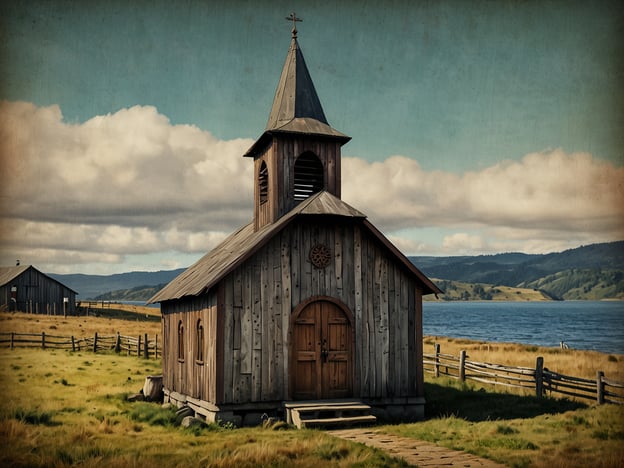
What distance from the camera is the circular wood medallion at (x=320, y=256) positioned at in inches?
706

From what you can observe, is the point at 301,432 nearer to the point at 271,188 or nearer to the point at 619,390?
the point at 271,188

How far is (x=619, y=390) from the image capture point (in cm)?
2080

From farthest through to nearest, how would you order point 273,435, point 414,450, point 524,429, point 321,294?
point 321,294 → point 524,429 → point 273,435 → point 414,450

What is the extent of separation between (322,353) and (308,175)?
548cm

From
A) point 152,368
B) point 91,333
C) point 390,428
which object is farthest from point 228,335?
point 91,333

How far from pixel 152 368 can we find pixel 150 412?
1340 centimetres

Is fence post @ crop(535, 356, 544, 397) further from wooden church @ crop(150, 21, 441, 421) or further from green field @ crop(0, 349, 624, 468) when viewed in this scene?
wooden church @ crop(150, 21, 441, 421)

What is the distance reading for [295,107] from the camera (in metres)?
20.6

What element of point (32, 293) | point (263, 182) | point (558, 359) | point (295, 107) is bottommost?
point (558, 359)

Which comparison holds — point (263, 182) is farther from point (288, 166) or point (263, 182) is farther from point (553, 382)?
point (553, 382)

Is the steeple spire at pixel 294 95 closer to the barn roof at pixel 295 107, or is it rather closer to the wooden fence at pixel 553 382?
the barn roof at pixel 295 107

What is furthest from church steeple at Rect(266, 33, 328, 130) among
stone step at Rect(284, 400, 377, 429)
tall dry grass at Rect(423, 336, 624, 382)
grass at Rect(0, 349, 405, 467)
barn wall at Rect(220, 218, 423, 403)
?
tall dry grass at Rect(423, 336, 624, 382)

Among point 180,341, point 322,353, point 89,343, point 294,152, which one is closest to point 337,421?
point 322,353

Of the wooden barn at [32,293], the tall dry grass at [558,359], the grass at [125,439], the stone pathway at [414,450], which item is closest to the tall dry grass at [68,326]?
the wooden barn at [32,293]
